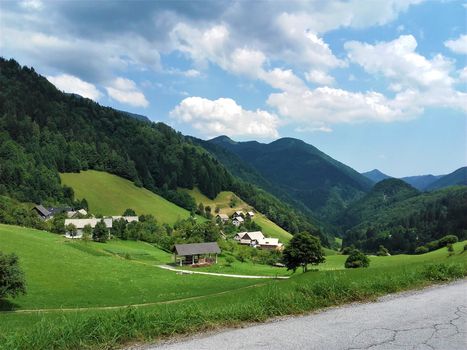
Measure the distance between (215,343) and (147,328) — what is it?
66.6 inches

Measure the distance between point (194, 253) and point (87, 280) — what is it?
4530 centimetres

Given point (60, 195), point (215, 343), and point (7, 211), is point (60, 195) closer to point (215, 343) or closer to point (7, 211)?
point (7, 211)

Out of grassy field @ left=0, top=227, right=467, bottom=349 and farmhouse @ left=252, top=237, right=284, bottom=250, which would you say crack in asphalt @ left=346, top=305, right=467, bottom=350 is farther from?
farmhouse @ left=252, top=237, right=284, bottom=250

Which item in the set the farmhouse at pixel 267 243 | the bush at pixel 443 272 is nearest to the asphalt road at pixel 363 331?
the bush at pixel 443 272

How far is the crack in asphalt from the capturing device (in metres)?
8.30

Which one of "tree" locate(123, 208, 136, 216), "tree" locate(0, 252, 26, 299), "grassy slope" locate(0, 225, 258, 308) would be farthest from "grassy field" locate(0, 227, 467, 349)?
"tree" locate(123, 208, 136, 216)

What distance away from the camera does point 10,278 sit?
39844 millimetres

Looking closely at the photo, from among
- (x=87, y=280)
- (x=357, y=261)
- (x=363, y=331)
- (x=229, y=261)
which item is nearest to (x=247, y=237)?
(x=229, y=261)

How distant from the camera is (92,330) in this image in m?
8.88

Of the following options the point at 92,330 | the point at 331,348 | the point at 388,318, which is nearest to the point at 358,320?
the point at 388,318

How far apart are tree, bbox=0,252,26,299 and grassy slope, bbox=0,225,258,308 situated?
Answer: 8.98 ft

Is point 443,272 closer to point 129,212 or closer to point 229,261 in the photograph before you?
point 229,261

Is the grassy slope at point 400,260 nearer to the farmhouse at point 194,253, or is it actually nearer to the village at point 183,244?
the farmhouse at point 194,253

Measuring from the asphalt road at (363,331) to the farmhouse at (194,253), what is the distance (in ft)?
304
